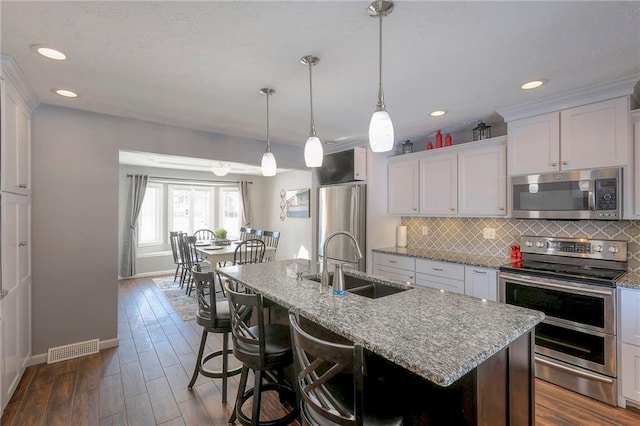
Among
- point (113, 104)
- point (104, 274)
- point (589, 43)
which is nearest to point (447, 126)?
point (589, 43)

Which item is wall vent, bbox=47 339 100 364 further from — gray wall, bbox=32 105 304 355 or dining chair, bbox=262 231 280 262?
dining chair, bbox=262 231 280 262

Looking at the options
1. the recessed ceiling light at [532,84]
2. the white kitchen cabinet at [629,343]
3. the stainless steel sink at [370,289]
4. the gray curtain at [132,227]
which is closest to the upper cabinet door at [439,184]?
the recessed ceiling light at [532,84]

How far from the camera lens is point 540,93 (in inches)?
95.4

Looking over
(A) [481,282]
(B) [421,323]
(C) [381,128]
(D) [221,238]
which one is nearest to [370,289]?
(B) [421,323]

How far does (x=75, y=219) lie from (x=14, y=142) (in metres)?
0.88

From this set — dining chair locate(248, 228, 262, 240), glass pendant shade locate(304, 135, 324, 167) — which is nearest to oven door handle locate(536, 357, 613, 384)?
glass pendant shade locate(304, 135, 324, 167)

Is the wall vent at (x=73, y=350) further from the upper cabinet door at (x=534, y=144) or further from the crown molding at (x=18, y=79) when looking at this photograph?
the upper cabinet door at (x=534, y=144)

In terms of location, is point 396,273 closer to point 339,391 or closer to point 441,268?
point 441,268

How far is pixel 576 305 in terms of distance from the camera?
89.2 inches

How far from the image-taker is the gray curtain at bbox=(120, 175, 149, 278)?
19.4 feet

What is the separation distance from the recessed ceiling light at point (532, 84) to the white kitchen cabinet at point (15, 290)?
384 centimetres

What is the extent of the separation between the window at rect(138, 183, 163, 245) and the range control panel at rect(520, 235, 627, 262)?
663 centimetres

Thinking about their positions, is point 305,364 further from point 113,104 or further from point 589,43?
point 113,104

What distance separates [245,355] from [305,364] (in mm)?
612
